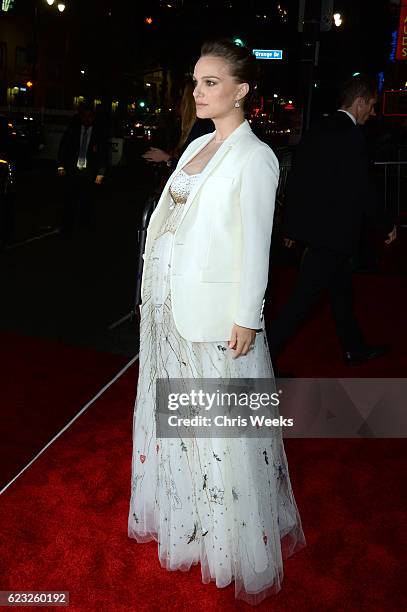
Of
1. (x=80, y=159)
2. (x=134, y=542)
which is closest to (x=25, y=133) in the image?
(x=80, y=159)

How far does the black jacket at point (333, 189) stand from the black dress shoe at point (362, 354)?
34.9 inches

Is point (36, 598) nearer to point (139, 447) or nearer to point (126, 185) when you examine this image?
point (139, 447)

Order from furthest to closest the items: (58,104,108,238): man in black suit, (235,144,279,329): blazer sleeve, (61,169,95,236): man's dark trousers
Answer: (61,169,95,236): man's dark trousers
(58,104,108,238): man in black suit
(235,144,279,329): blazer sleeve

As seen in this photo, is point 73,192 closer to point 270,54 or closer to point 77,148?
point 77,148

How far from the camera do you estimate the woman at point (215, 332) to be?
210cm

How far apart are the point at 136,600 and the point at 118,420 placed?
1.51 metres

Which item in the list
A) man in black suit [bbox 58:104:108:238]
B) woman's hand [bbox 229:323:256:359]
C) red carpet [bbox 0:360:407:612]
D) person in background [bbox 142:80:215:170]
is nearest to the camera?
woman's hand [bbox 229:323:256:359]

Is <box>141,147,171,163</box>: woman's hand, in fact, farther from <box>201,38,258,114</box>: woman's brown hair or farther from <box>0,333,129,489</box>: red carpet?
<box>201,38,258,114</box>: woman's brown hair

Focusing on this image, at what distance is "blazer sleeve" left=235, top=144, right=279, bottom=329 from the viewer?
80.6 inches

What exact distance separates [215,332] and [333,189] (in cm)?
221

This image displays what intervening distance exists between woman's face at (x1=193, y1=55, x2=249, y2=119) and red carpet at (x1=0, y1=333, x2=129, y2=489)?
199 cm

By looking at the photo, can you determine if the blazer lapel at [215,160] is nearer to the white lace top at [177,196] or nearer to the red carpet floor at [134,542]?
the white lace top at [177,196]

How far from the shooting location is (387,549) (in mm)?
2734

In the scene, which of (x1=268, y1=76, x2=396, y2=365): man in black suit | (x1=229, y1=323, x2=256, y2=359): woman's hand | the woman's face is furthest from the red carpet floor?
the woman's face
